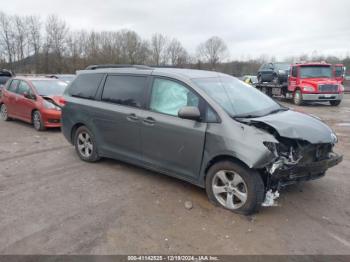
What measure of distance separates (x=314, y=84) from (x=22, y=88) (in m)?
14.2

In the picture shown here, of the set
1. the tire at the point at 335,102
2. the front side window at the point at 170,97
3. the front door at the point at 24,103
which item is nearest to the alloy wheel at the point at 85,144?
the front side window at the point at 170,97

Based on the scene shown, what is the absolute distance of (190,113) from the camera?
161 inches

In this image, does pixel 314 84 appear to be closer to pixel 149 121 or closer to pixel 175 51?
pixel 149 121

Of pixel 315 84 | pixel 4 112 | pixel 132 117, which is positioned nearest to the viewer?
pixel 132 117

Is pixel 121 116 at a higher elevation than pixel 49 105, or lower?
higher

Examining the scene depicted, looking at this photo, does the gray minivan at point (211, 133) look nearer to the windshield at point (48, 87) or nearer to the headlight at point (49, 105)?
the headlight at point (49, 105)

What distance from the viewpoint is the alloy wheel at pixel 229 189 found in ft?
12.6

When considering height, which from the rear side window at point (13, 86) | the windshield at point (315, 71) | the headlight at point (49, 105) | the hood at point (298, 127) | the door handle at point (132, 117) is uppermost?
the windshield at point (315, 71)

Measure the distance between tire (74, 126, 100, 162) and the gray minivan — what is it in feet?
0.68

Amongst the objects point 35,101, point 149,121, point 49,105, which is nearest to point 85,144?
point 149,121

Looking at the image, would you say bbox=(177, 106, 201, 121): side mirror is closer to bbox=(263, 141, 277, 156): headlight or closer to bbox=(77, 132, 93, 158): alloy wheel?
bbox=(263, 141, 277, 156): headlight

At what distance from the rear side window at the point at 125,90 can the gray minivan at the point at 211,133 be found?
16 millimetres

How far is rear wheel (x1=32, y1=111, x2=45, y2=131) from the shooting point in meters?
8.93

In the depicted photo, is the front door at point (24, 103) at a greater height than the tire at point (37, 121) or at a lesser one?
greater
